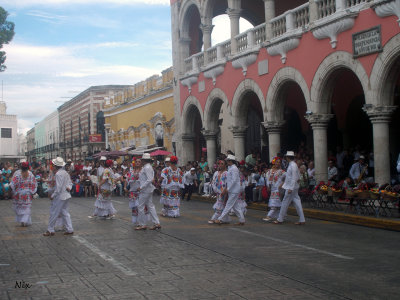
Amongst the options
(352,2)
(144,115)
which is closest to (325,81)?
(352,2)

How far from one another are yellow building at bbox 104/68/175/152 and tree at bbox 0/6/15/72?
841cm

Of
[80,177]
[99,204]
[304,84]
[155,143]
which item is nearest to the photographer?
[99,204]

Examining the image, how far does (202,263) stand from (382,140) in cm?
876

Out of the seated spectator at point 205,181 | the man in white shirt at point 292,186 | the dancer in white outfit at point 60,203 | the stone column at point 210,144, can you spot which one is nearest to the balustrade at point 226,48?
the stone column at point 210,144

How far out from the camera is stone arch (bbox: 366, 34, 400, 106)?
14539mm

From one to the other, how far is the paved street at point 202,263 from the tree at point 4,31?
23.4 m

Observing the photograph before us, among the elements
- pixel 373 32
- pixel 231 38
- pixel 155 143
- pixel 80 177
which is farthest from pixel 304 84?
pixel 155 143

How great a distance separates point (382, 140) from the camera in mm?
15000

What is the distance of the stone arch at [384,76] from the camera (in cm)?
1454

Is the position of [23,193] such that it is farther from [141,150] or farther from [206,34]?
[141,150]

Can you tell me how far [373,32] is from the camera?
49.6 ft

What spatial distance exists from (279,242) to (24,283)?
500cm

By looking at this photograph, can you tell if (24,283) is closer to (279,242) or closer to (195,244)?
(195,244)

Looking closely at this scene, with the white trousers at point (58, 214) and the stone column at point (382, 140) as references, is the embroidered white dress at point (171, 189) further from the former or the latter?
the stone column at point (382, 140)
